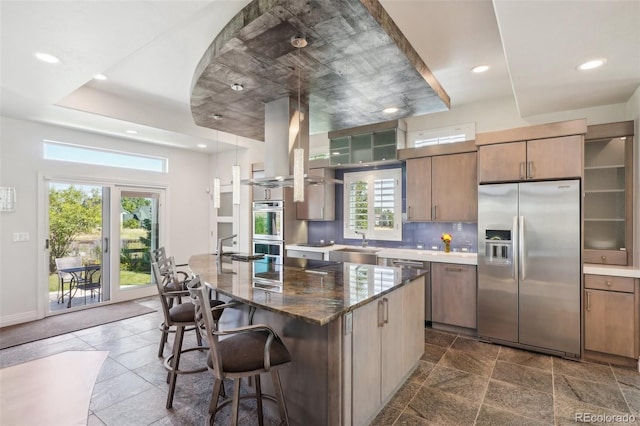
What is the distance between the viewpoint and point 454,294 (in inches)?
153

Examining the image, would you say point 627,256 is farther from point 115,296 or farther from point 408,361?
point 115,296

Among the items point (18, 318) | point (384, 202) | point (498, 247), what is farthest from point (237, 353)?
point (18, 318)

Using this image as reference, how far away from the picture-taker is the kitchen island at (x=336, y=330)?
1.80m

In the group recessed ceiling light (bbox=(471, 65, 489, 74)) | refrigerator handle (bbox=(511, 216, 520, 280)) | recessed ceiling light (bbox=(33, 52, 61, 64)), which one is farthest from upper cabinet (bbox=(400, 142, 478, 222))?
recessed ceiling light (bbox=(33, 52, 61, 64))

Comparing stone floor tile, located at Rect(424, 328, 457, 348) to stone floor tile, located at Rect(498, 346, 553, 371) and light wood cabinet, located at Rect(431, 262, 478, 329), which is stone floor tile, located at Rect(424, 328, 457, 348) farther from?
stone floor tile, located at Rect(498, 346, 553, 371)

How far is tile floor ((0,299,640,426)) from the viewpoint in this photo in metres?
2.26

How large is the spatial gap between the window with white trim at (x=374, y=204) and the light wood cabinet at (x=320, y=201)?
0.81ft

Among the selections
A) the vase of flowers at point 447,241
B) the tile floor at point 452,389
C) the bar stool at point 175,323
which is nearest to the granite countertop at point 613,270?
the tile floor at point 452,389

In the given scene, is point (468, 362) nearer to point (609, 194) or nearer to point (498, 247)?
point (498, 247)

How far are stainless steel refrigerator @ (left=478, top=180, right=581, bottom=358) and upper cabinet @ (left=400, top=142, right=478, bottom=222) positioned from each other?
442 millimetres

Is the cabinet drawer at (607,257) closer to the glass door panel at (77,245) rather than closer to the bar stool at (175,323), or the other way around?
the bar stool at (175,323)

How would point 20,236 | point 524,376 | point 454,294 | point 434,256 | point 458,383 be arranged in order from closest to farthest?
1. point 458,383
2. point 524,376
3. point 454,294
4. point 434,256
5. point 20,236

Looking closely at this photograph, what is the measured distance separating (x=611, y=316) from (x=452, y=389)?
1.87 metres

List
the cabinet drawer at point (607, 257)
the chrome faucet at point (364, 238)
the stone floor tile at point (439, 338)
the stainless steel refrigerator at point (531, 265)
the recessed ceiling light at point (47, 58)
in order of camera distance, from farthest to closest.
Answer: the chrome faucet at point (364, 238) < the stone floor tile at point (439, 338) < the cabinet drawer at point (607, 257) < the stainless steel refrigerator at point (531, 265) < the recessed ceiling light at point (47, 58)
